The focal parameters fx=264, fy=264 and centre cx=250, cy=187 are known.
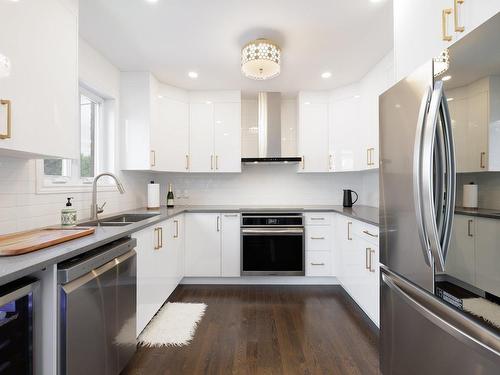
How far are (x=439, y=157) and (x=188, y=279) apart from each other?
115 inches

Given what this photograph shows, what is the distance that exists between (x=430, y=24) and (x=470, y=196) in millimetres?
816

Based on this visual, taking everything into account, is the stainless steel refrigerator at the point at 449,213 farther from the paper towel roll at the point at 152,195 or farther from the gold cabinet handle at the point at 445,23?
the paper towel roll at the point at 152,195

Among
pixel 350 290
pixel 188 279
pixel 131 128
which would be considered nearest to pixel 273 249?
pixel 350 290

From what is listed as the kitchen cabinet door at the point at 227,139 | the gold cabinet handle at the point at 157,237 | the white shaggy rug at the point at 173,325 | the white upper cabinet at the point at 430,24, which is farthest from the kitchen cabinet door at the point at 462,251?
the kitchen cabinet door at the point at 227,139

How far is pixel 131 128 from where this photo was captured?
9.62 feet

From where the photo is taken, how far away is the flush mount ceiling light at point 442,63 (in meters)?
1.01

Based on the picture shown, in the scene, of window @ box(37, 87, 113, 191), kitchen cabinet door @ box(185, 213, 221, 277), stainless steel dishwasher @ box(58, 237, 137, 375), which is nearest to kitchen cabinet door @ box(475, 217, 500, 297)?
stainless steel dishwasher @ box(58, 237, 137, 375)

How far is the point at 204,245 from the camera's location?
3150 mm

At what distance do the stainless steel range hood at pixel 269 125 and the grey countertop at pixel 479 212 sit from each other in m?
2.57

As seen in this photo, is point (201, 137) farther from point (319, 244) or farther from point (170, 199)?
point (319, 244)

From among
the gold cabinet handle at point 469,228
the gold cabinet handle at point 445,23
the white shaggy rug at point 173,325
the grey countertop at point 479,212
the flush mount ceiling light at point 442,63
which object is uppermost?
the gold cabinet handle at point 445,23

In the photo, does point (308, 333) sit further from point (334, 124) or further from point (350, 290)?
point (334, 124)

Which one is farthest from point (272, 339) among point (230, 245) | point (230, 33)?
point (230, 33)

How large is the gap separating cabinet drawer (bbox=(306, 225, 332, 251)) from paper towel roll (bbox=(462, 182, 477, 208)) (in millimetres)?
2240
